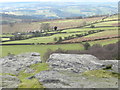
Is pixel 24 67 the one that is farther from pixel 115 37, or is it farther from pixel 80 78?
pixel 115 37

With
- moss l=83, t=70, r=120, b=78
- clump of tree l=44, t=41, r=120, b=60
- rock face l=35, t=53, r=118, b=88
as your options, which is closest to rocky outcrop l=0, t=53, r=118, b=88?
rock face l=35, t=53, r=118, b=88

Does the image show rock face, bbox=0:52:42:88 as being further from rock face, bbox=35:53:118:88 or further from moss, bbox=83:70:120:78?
moss, bbox=83:70:120:78

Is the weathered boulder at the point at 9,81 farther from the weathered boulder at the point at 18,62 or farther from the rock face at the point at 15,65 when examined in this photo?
the weathered boulder at the point at 18,62

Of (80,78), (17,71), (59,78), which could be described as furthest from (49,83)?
(17,71)

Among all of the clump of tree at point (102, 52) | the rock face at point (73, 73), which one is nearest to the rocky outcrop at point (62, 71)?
the rock face at point (73, 73)

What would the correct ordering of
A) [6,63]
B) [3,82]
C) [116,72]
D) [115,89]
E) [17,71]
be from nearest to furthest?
[115,89], [3,82], [116,72], [17,71], [6,63]

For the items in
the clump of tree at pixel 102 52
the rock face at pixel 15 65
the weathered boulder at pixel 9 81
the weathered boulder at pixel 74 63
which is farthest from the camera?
the clump of tree at pixel 102 52
